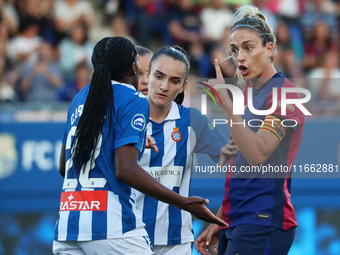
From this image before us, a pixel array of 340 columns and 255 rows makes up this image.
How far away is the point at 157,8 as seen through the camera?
9703mm

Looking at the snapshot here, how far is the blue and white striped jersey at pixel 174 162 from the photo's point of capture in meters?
3.06

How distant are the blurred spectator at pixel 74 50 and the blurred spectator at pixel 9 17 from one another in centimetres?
95

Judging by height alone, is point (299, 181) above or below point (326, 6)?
below

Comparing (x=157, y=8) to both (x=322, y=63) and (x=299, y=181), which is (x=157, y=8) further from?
(x=299, y=181)

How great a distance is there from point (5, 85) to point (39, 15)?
1920 millimetres

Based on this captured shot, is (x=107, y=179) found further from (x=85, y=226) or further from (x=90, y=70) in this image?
(x=90, y=70)

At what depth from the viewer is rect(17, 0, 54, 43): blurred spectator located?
8.98 meters

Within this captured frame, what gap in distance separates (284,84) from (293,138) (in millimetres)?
306

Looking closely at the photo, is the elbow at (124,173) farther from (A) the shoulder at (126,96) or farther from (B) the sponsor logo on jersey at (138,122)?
(A) the shoulder at (126,96)

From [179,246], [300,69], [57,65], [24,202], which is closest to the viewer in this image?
[179,246]

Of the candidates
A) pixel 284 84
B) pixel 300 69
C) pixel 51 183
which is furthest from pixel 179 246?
pixel 300 69

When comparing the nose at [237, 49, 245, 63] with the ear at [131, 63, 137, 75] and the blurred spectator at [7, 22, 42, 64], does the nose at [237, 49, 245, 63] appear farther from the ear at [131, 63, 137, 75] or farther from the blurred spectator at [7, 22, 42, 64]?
the blurred spectator at [7, 22, 42, 64]

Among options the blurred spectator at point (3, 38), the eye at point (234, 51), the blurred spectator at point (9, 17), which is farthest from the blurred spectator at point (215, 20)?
the eye at point (234, 51)

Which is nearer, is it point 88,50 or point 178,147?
point 178,147
